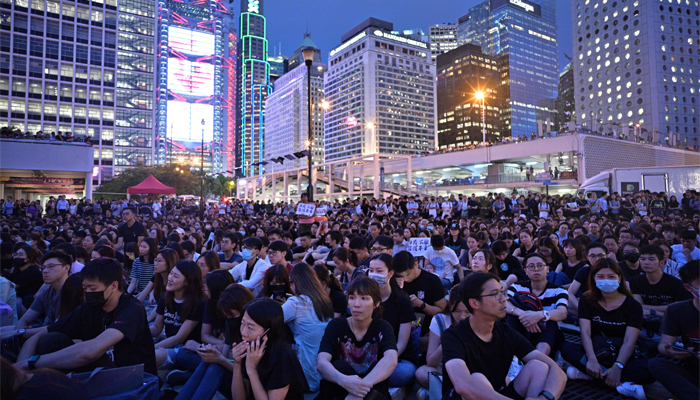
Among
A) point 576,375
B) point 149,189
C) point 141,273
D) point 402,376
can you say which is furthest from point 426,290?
point 149,189

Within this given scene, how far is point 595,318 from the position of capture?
4238 mm

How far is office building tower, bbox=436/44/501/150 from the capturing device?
15425 centimetres

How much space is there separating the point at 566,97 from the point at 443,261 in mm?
163218

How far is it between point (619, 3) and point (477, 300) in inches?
4308

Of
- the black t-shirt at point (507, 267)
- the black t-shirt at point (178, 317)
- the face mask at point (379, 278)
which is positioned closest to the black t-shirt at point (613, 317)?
the face mask at point (379, 278)

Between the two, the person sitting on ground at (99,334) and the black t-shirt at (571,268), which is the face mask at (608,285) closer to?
the black t-shirt at (571,268)

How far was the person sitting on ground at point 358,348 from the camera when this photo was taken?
3.22 meters

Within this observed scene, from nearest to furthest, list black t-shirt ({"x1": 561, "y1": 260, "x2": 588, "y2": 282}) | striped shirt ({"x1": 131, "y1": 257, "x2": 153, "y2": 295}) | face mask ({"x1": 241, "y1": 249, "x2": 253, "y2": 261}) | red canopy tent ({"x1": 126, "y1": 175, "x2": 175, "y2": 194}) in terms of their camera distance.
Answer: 1. black t-shirt ({"x1": 561, "y1": 260, "x2": 588, "y2": 282})
2. face mask ({"x1": 241, "y1": 249, "x2": 253, "y2": 261})
3. striped shirt ({"x1": 131, "y1": 257, "x2": 153, "y2": 295})
4. red canopy tent ({"x1": 126, "y1": 175, "x2": 175, "y2": 194})

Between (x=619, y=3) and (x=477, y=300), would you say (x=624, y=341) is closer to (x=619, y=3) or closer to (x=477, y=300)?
(x=477, y=300)

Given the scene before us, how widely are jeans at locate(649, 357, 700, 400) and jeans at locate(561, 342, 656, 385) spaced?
24cm

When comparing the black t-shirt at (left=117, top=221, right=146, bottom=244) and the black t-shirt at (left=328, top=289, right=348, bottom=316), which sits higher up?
the black t-shirt at (left=117, top=221, right=146, bottom=244)

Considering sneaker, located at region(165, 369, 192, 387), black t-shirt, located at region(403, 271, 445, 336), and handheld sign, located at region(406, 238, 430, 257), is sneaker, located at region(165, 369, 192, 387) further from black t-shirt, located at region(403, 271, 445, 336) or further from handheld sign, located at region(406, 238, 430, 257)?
handheld sign, located at region(406, 238, 430, 257)

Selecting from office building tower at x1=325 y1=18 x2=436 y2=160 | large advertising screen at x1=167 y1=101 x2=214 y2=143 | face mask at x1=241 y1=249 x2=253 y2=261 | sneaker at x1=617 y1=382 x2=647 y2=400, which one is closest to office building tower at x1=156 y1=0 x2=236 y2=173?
large advertising screen at x1=167 y1=101 x2=214 y2=143

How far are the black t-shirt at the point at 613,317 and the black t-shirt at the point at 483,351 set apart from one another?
1.81m
